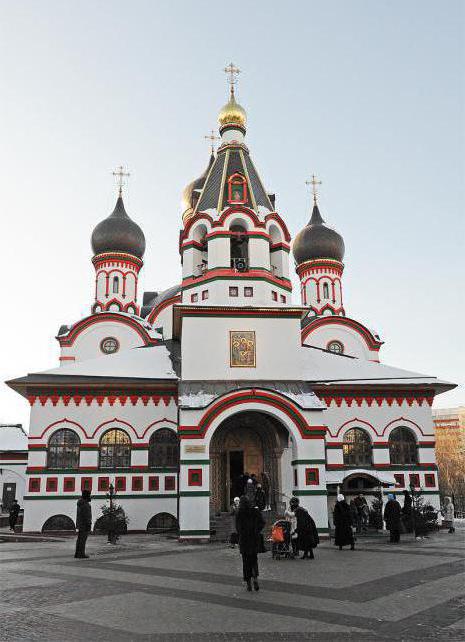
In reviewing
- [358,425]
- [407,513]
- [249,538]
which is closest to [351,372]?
[358,425]

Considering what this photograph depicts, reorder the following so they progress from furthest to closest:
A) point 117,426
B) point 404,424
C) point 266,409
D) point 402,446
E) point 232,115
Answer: point 232,115 → point 404,424 → point 402,446 → point 117,426 → point 266,409

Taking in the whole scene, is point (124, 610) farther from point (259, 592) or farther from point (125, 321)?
point (125, 321)

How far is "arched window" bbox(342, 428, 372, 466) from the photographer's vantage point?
74.1ft

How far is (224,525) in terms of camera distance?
18.8 m

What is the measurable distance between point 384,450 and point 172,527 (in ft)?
28.1

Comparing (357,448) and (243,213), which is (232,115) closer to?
(243,213)

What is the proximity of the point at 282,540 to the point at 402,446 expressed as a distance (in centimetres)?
1181

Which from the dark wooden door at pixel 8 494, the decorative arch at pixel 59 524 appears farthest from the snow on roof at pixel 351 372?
the dark wooden door at pixel 8 494

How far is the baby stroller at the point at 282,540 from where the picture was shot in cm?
1245

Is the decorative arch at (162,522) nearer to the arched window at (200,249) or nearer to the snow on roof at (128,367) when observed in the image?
the snow on roof at (128,367)

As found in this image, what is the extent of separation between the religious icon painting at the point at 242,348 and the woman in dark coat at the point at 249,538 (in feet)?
35.6

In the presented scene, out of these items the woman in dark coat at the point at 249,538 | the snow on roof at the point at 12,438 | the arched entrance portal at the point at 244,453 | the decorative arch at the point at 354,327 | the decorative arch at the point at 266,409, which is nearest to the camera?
the woman in dark coat at the point at 249,538

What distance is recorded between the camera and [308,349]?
84.0ft

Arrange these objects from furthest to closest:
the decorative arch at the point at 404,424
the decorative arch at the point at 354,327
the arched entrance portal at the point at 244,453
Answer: the decorative arch at the point at 354,327, the decorative arch at the point at 404,424, the arched entrance portal at the point at 244,453
